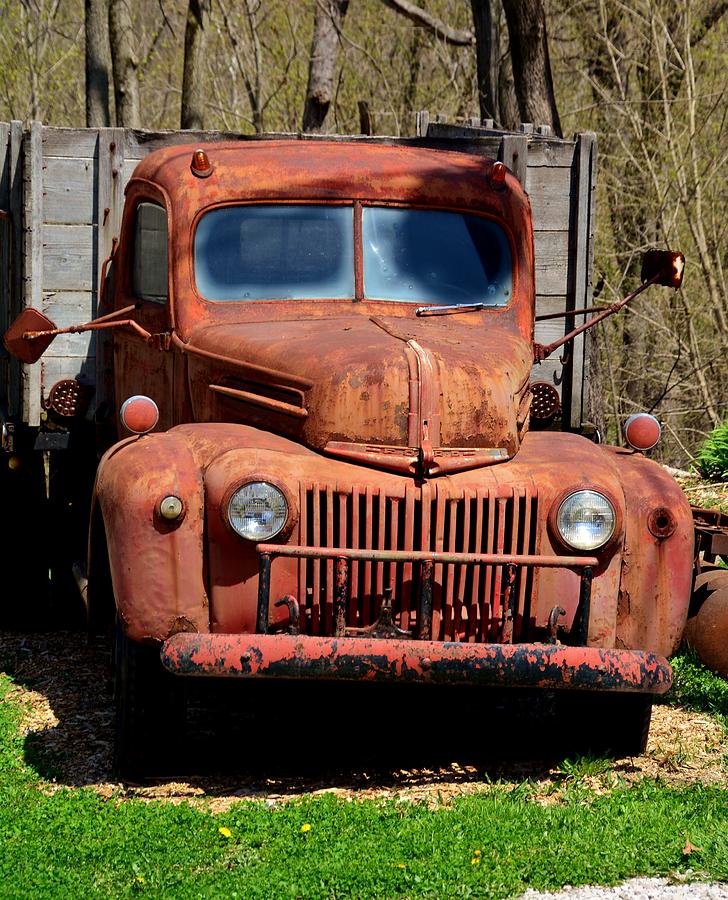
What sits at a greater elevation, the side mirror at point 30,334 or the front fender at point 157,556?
the side mirror at point 30,334

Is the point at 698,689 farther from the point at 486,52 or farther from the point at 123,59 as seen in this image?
the point at 123,59

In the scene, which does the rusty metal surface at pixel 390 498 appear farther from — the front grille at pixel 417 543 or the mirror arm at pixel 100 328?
the mirror arm at pixel 100 328

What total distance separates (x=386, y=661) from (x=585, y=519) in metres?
0.90

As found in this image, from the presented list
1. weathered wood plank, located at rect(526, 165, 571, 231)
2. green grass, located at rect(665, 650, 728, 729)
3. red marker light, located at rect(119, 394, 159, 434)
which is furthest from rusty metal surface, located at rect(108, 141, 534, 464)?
green grass, located at rect(665, 650, 728, 729)

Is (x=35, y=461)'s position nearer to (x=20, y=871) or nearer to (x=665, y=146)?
(x=20, y=871)

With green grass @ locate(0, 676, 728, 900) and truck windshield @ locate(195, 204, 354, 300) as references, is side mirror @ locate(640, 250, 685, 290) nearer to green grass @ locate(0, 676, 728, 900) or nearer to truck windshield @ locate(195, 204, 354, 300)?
truck windshield @ locate(195, 204, 354, 300)

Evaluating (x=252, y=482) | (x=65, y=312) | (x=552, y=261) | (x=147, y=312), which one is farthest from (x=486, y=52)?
(x=252, y=482)

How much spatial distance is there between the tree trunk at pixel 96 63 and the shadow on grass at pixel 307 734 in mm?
12469

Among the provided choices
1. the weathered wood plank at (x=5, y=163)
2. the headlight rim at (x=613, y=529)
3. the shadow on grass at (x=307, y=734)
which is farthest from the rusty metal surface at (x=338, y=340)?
the weathered wood plank at (x=5, y=163)

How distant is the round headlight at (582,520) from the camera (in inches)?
196

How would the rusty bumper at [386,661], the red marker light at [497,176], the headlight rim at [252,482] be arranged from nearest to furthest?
the rusty bumper at [386,661]
the headlight rim at [252,482]
the red marker light at [497,176]

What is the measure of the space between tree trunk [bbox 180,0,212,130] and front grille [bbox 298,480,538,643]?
1408cm

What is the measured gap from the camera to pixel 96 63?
1842 centimetres

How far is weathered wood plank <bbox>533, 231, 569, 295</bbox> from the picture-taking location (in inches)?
305
